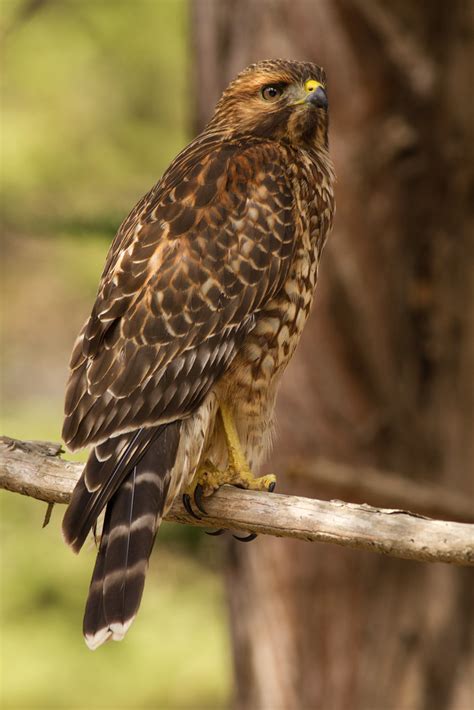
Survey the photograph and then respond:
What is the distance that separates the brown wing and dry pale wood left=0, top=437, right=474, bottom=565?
14 cm

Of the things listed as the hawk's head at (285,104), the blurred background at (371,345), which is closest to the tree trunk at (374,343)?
the blurred background at (371,345)

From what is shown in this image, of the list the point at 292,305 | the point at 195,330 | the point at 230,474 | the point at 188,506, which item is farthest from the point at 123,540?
the point at 292,305

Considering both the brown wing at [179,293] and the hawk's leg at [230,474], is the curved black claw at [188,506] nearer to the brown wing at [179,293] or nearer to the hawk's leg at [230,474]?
the hawk's leg at [230,474]

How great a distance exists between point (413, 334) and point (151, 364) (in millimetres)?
2536

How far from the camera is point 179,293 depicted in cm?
352

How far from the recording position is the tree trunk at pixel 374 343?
5.51 metres

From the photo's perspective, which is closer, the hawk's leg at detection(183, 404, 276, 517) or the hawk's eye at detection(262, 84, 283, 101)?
the hawk's leg at detection(183, 404, 276, 517)

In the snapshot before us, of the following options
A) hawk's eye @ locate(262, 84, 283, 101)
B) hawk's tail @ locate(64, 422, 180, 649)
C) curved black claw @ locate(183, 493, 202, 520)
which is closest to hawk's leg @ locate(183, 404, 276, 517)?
curved black claw @ locate(183, 493, 202, 520)

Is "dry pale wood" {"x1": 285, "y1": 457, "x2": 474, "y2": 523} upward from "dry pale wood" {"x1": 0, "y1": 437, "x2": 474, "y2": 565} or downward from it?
downward

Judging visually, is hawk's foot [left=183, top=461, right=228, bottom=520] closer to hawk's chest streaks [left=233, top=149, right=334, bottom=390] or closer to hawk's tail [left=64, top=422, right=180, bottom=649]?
hawk's tail [left=64, top=422, right=180, bottom=649]

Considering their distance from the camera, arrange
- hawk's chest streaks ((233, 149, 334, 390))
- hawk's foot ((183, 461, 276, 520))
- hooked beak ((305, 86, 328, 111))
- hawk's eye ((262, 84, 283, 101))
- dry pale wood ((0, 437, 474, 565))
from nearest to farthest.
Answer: dry pale wood ((0, 437, 474, 565)) → hawk's foot ((183, 461, 276, 520)) → hawk's chest streaks ((233, 149, 334, 390)) → hooked beak ((305, 86, 328, 111)) → hawk's eye ((262, 84, 283, 101))

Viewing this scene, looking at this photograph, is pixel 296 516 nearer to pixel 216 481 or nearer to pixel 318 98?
pixel 216 481

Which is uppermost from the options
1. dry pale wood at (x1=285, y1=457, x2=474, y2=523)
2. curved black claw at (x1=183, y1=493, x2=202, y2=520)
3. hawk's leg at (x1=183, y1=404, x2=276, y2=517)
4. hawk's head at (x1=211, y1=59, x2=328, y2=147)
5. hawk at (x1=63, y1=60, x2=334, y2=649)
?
hawk's head at (x1=211, y1=59, x2=328, y2=147)

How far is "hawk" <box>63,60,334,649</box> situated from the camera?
127 inches
